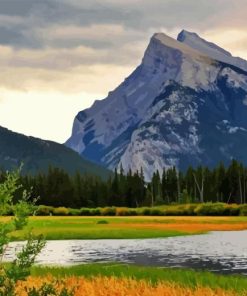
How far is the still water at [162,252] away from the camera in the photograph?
51344 millimetres

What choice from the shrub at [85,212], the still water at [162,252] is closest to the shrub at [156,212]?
the shrub at [85,212]

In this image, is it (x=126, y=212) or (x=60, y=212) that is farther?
(x=60, y=212)

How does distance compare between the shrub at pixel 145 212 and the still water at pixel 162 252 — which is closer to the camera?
the still water at pixel 162 252

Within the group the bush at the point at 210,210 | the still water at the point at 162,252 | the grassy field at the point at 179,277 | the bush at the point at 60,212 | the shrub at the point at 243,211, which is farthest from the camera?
the bush at the point at 60,212

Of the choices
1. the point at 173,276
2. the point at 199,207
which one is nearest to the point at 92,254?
the point at 173,276

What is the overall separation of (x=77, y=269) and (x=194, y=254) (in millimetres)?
26953

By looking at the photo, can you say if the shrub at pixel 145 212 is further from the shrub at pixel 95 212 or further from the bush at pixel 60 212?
the bush at pixel 60 212

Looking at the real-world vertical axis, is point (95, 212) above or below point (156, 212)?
Result: above

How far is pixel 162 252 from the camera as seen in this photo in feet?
203

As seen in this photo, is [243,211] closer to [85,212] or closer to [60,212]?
[85,212]

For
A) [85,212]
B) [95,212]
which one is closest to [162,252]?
[95,212]

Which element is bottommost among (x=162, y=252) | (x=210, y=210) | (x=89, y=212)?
(x=162, y=252)

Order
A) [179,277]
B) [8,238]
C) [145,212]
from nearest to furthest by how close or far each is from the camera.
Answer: [8,238] < [179,277] < [145,212]

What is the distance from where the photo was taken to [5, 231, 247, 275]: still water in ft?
168
